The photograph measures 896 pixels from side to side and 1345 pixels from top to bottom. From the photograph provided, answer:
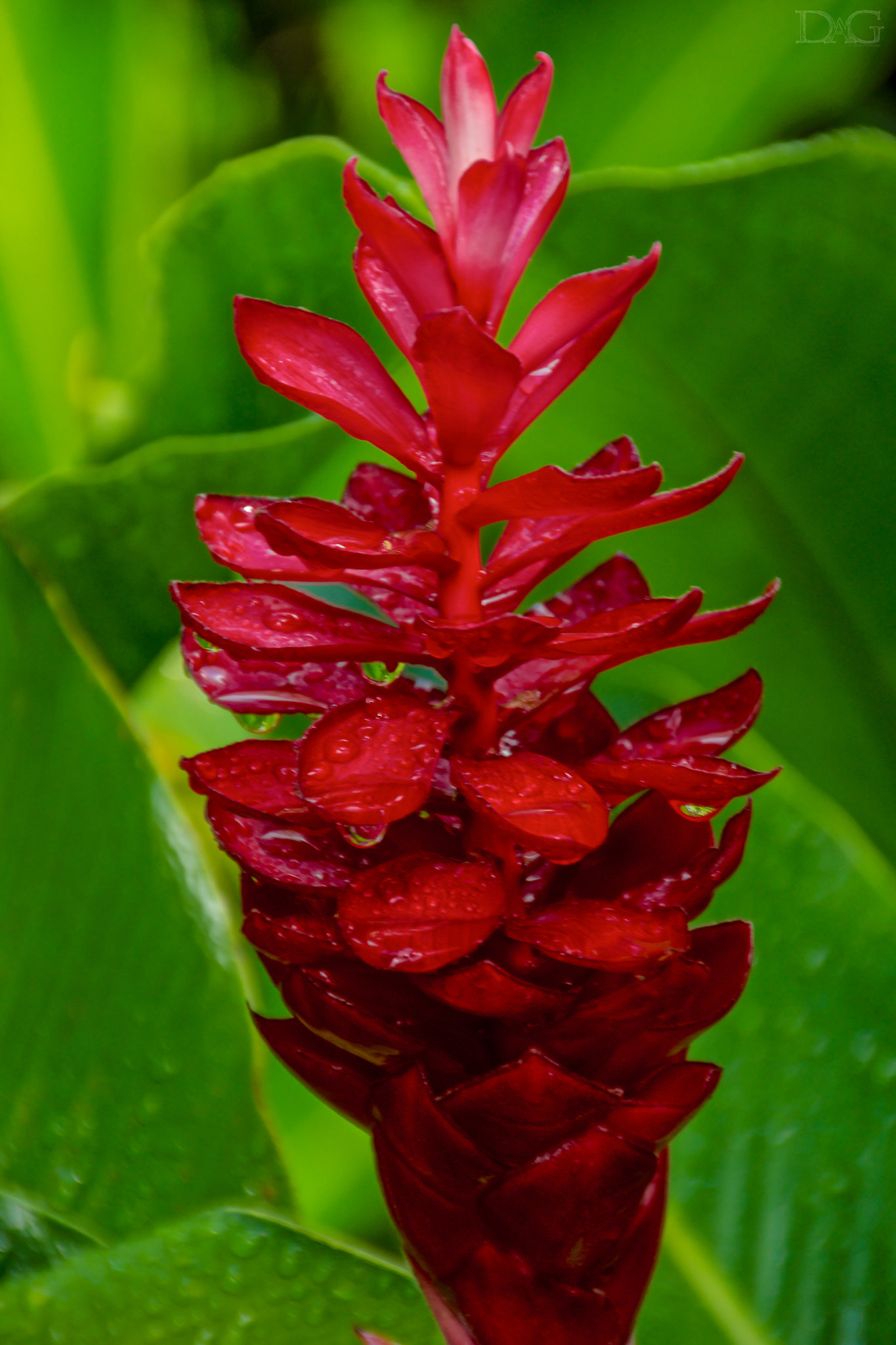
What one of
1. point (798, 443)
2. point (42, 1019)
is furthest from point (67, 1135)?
point (798, 443)

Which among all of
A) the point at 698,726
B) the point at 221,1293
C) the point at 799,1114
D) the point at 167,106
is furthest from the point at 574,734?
the point at 167,106

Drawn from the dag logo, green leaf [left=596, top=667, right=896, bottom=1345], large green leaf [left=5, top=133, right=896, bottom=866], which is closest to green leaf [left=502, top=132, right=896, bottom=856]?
large green leaf [left=5, top=133, right=896, bottom=866]

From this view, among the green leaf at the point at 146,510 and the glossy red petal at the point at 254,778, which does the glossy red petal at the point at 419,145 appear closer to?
the glossy red petal at the point at 254,778

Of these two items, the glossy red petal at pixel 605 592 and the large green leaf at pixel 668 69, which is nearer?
the glossy red petal at pixel 605 592

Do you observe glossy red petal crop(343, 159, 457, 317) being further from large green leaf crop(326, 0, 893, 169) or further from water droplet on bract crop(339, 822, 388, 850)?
large green leaf crop(326, 0, 893, 169)

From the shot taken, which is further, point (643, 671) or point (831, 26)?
point (831, 26)

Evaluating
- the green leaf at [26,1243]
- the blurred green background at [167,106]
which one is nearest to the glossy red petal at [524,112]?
the green leaf at [26,1243]

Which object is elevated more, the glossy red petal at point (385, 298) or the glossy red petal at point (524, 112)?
the glossy red petal at point (524, 112)

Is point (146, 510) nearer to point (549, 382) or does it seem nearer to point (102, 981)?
point (102, 981)
